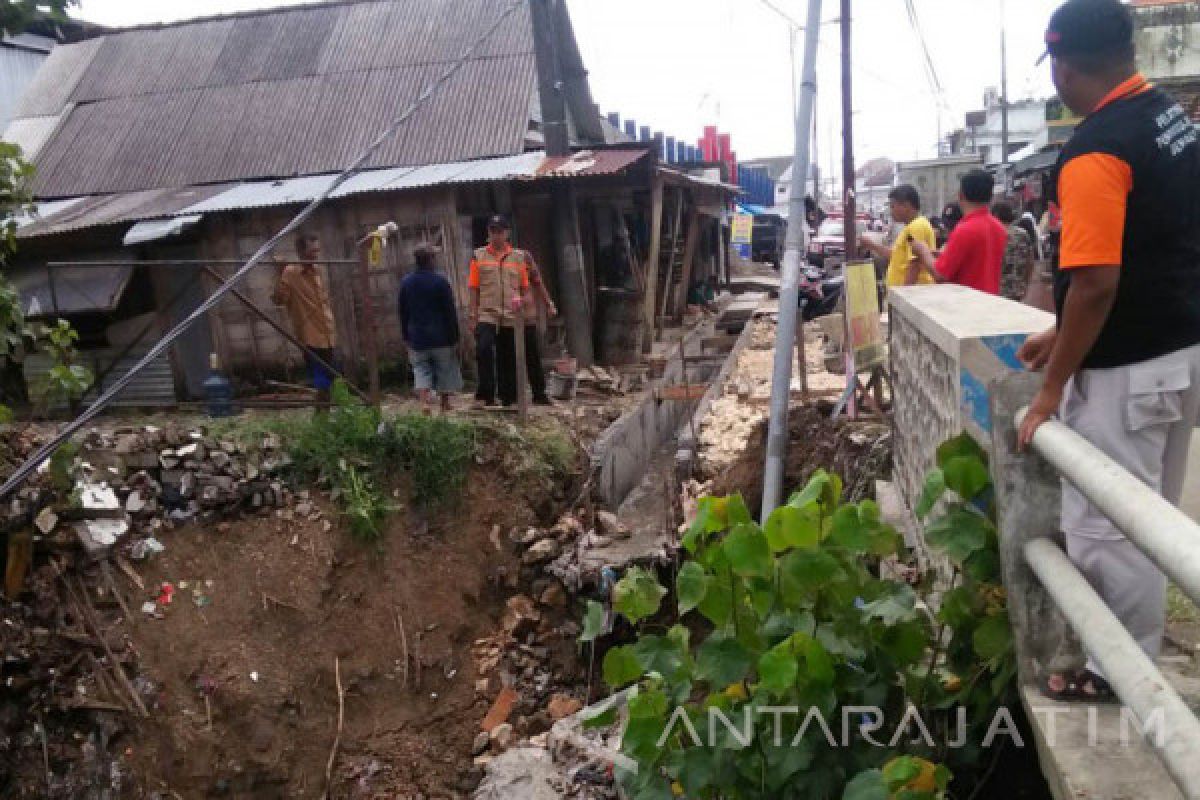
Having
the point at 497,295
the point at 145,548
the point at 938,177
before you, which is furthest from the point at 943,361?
the point at 938,177

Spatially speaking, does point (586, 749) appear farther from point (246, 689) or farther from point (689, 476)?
point (689, 476)

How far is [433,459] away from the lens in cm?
774

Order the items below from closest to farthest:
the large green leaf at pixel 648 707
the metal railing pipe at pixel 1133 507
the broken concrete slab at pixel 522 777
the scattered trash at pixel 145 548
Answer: the metal railing pipe at pixel 1133 507 → the large green leaf at pixel 648 707 → the broken concrete slab at pixel 522 777 → the scattered trash at pixel 145 548

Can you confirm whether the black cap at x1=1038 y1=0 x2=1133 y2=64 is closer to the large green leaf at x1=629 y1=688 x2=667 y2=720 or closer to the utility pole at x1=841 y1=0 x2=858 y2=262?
the large green leaf at x1=629 y1=688 x2=667 y2=720

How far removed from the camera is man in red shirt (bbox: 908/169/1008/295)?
539 centimetres

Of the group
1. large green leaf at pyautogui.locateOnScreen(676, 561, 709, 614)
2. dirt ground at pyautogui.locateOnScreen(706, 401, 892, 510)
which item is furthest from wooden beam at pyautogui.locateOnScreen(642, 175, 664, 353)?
large green leaf at pyautogui.locateOnScreen(676, 561, 709, 614)

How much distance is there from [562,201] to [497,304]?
3.61 metres

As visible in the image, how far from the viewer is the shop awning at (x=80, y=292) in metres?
10.3

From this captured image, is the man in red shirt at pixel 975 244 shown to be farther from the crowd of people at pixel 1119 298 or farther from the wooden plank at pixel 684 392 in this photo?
the wooden plank at pixel 684 392

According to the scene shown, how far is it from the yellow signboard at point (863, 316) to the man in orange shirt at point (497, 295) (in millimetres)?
3049

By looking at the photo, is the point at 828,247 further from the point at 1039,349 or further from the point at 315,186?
the point at 1039,349

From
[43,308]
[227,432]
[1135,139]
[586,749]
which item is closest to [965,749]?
[1135,139]

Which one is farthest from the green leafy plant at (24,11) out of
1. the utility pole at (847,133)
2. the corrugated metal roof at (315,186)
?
the utility pole at (847,133)

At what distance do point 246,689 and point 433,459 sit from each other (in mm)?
2284
